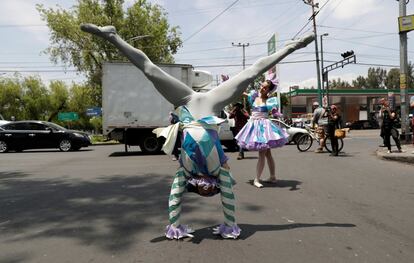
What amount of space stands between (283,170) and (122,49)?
6400mm

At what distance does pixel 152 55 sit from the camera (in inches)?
1516

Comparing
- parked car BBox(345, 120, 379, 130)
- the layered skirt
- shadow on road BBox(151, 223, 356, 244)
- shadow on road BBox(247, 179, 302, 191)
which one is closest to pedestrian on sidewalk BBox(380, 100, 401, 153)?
shadow on road BBox(247, 179, 302, 191)

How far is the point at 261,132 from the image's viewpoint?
24.5 feet

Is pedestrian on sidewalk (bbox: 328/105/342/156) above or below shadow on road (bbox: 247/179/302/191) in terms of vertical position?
above

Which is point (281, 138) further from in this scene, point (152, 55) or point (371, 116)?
point (371, 116)

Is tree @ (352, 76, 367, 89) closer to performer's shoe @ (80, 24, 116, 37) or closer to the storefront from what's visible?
the storefront

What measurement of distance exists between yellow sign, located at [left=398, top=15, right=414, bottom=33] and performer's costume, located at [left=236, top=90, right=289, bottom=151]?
35.0ft

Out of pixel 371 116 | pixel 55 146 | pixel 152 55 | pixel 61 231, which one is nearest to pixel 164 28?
pixel 152 55

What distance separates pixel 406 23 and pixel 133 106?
10.7 m

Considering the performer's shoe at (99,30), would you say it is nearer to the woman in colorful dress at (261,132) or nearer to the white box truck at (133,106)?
the woman in colorful dress at (261,132)

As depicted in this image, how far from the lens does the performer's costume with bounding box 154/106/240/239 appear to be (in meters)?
4.19

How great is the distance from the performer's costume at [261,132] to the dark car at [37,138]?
14.1 metres

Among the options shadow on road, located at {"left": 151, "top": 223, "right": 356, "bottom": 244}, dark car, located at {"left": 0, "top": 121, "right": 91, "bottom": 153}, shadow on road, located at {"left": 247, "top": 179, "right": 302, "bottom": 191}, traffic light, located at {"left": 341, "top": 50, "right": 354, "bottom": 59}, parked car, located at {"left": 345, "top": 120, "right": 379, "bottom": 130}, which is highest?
traffic light, located at {"left": 341, "top": 50, "right": 354, "bottom": 59}

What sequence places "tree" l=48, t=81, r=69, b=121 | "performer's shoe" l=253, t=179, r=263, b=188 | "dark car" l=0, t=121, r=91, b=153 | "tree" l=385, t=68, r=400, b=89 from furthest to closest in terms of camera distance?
"tree" l=385, t=68, r=400, b=89, "tree" l=48, t=81, r=69, b=121, "dark car" l=0, t=121, r=91, b=153, "performer's shoe" l=253, t=179, r=263, b=188
